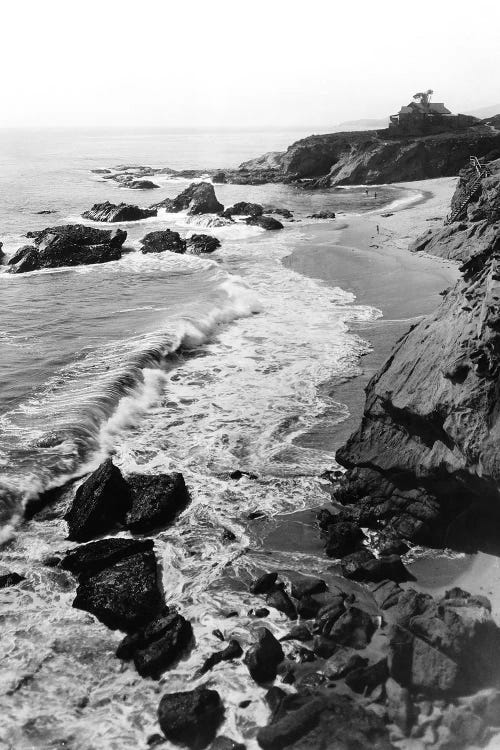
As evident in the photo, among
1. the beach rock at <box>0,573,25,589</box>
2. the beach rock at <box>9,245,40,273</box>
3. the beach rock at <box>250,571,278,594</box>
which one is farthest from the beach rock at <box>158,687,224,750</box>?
the beach rock at <box>9,245,40,273</box>

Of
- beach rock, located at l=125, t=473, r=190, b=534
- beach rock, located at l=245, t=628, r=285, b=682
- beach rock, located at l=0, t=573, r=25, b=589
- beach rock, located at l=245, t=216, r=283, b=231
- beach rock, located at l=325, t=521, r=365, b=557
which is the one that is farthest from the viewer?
beach rock, located at l=245, t=216, r=283, b=231

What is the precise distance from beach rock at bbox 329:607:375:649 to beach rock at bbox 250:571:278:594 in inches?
50.9

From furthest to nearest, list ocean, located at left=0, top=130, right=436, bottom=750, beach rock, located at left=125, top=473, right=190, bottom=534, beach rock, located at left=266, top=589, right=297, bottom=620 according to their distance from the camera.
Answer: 1. beach rock, located at left=125, top=473, right=190, bottom=534
2. beach rock, located at left=266, top=589, right=297, bottom=620
3. ocean, located at left=0, top=130, right=436, bottom=750

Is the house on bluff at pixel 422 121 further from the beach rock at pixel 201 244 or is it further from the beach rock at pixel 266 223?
the beach rock at pixel 201 244

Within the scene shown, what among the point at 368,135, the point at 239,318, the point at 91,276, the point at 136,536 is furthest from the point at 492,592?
the point at 368,135

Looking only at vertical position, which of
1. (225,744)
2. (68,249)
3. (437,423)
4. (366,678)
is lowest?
(225,744)

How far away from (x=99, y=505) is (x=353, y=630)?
477cm

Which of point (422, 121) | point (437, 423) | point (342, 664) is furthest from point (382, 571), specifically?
point (422, 121)

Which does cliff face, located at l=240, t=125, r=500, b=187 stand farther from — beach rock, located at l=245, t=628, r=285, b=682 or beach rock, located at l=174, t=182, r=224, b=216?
beach rock, located at l=245, t=628, r=285, b=682

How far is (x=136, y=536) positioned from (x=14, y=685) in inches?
120

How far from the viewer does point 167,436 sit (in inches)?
488

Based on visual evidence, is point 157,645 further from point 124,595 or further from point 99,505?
point 99,505

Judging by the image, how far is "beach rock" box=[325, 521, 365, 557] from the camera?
28.0 feet

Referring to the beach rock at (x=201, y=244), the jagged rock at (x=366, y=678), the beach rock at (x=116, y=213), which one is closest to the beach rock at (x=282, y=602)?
the jagged rock at (x=366, y=678)
